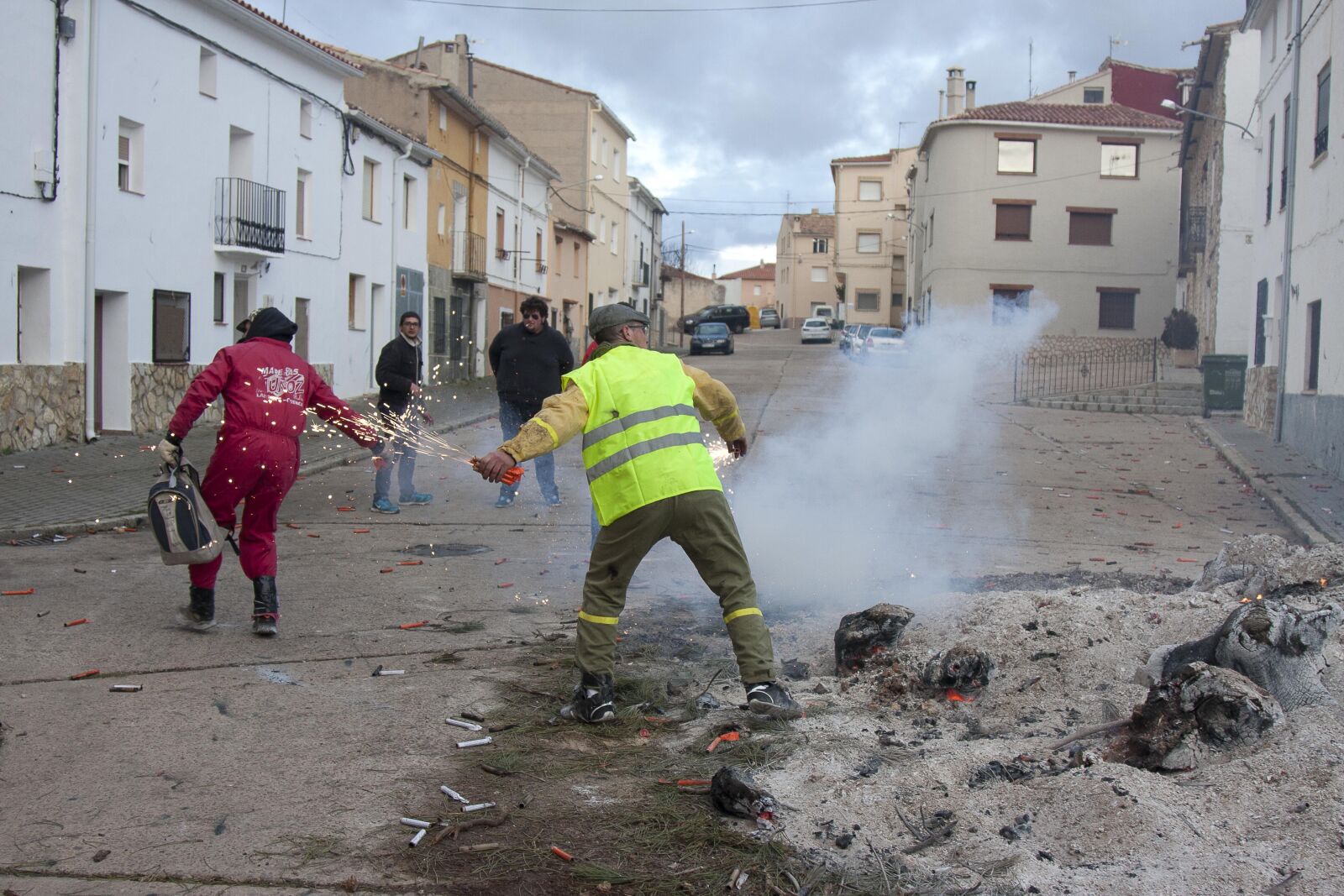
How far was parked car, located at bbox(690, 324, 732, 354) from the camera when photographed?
43938 mm

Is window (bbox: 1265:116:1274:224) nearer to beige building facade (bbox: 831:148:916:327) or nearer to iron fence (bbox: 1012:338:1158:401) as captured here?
iron fence (bbox: 1012:338:1158:401)

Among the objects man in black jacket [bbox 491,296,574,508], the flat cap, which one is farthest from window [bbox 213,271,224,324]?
the flat cap

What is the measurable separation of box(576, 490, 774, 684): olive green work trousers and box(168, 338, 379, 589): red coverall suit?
208 centimetres

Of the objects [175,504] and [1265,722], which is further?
[175,504]

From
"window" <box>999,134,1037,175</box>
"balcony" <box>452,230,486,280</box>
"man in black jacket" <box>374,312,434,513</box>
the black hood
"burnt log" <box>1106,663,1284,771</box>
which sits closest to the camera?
"burnt log" <box>1106,663,1284,771</box>

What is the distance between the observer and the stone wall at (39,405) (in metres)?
13.9

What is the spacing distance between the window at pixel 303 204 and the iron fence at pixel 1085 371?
15486 mm

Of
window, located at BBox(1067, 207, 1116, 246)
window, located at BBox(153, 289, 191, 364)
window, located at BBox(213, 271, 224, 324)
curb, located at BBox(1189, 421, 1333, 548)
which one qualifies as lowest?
curb, located at BBox(1189, 421, 1333, 548)

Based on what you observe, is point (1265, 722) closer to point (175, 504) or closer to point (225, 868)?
point (225, 868)

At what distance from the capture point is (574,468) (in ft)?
43.8

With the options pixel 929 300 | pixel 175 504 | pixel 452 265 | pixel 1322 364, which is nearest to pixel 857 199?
pixel 929 300

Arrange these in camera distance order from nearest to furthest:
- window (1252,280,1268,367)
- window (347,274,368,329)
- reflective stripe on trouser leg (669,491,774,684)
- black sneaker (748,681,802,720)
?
black sneaker (748,681,802,720) < reflective stripe on trouser leg (669,491,774,684) < window (1252,280,1268,367) < window (347,274,368,329)

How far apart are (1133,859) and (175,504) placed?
14.9 ft

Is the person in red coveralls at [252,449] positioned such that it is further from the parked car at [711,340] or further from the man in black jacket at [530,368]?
the parked car at [711,340]
